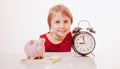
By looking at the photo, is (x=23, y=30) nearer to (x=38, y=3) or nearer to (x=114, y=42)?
(x=38, y=3)

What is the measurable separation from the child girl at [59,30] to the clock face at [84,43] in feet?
0.80

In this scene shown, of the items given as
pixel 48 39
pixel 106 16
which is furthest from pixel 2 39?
pixel 106 16

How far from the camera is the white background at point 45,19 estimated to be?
2377mm

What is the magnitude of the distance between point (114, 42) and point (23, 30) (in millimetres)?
795

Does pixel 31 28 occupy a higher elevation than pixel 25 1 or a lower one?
lower

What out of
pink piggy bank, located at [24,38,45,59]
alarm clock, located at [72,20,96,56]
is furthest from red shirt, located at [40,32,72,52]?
pink piggy bank, located at [24,38,45,59]

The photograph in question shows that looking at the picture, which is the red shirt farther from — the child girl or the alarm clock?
the alarm clock

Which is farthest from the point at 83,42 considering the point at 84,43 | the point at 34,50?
the point at 34,50

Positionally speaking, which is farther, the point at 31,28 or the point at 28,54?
the point at 31,28

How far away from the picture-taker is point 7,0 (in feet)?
8.25

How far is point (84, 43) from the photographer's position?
61.4 inches

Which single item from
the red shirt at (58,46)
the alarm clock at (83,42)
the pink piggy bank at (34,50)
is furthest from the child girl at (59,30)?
the pink piggy bank at (34,50)

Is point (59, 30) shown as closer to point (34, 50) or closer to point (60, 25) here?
point (60, 25)

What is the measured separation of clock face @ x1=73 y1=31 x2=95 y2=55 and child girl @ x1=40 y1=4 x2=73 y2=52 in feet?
0.80
